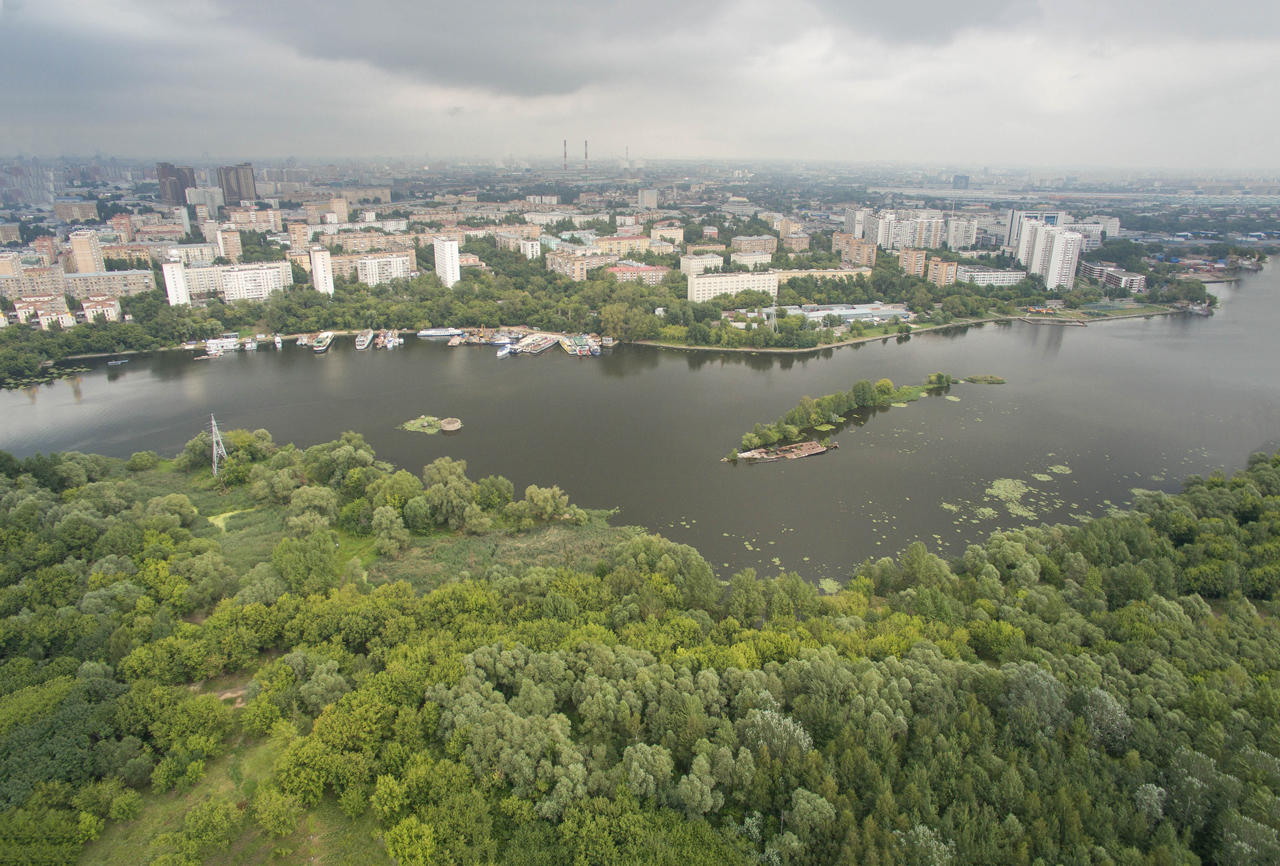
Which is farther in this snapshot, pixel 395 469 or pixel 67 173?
pixel 67 173

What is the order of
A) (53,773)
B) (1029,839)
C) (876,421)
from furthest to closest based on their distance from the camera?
(876,421) → (53,773) → (1029,839)

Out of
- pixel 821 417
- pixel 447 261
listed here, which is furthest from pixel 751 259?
pixel 821 417

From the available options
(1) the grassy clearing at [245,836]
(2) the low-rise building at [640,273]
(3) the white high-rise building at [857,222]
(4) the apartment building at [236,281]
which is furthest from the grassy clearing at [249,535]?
(3) the white high-rise building at [857,222]

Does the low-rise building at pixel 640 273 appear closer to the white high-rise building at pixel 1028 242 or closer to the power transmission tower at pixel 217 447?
the white high-rise building at pixel 1028 242

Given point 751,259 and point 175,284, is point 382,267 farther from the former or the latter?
point 751,259

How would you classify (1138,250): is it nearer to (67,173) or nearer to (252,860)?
(252,860)

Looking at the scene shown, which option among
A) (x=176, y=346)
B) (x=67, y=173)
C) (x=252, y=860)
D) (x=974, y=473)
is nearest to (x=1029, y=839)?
(x=252, y=860)
